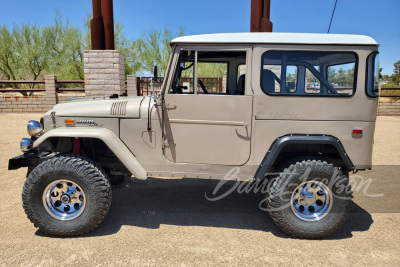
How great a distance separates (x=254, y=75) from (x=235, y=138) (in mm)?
727

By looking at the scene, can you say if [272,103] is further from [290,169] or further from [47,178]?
[47,178]

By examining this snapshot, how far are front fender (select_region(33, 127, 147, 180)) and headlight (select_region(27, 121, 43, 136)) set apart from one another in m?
0.33

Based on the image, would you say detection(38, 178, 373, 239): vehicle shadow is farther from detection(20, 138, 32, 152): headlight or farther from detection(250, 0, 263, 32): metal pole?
detection(250, 0, 263, 32): metal pole

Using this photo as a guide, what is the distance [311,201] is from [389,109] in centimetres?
1522

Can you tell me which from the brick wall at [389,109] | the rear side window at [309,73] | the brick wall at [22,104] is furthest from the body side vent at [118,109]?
the brick wall at [389,109]

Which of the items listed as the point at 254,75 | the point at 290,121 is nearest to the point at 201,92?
the point at 254,75

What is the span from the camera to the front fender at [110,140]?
3389mm

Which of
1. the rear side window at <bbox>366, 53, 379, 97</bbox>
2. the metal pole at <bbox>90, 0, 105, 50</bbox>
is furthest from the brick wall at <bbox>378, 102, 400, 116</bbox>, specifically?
the rear side window at <bbox>366, 53, 379, 97</bbox>

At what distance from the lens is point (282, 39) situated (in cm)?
333

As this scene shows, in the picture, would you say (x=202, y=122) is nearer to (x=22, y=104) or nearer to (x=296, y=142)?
(x=296, y=142)

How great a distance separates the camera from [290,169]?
11.3ft

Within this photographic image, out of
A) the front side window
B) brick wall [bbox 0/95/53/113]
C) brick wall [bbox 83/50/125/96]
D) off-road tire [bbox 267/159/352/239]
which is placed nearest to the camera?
off-road tire [bbox 267/159/352/239]

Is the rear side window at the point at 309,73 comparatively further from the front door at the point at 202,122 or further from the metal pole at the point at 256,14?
the metal pole at the point at 256,14

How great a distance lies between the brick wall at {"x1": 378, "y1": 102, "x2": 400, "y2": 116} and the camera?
15862mm
